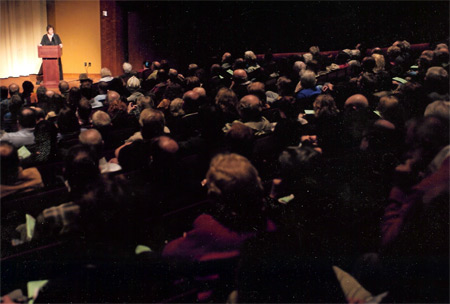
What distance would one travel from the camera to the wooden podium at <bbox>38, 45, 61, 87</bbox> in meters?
8.01

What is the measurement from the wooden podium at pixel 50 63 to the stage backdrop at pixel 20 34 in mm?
2761

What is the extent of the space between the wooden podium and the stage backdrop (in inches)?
109

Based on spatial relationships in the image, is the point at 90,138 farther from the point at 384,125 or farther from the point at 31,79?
the point at 31,79

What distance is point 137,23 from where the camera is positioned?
9328 mm

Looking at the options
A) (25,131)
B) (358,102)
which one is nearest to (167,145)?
(358,102)

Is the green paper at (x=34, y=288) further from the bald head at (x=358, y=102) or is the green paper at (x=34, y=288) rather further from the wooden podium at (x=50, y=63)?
the wooden podium at (x=50, y=63)

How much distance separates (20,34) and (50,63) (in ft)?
10.6

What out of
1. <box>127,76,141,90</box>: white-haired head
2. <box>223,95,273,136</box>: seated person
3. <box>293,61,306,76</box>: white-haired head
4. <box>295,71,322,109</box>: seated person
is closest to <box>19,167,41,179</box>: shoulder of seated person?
<box>223,95,273,136</box>: seated person

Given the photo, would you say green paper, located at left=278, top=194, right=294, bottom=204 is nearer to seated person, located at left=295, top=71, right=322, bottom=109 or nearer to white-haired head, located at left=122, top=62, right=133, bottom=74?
seated person, located at left=295, top=71, right=322, bottom=109

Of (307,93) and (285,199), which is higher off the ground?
(307,93)

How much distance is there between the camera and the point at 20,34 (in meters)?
10.5

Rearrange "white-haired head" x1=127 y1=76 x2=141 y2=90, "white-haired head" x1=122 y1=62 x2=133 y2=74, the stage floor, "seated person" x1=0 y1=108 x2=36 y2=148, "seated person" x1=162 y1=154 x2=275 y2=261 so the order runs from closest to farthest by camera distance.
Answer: "seated person" x1=162 y1=154 x2=275 y2=261 < "seated person" x1=0 y1=108 x2=36 y2=148 < "white-haired head" x1=127 y1=76 x2=141 y2=90 < "white-haired head" x1=122 y1=62 x2=133 y2=74 < the stage floor

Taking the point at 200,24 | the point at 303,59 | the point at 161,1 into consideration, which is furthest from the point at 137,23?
the point at 303,59

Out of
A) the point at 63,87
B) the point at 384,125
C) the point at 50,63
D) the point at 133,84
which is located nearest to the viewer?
the point at 384,125
